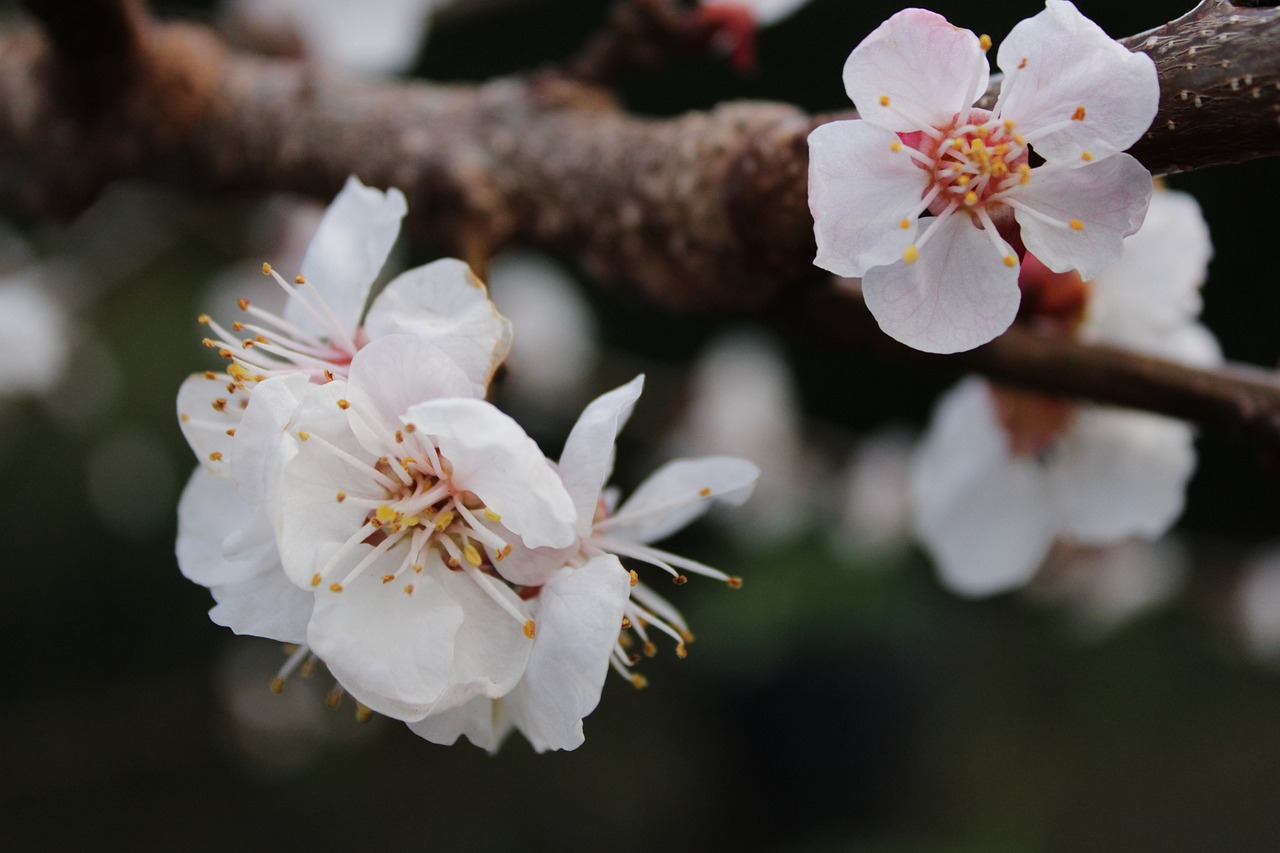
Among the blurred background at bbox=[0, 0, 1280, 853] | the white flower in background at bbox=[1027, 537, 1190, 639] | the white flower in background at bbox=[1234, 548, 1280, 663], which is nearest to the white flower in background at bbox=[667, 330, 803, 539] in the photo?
the blurred background at bbox=[0, 0, 1280, 853]

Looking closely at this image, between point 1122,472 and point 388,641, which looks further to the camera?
point 1122,472

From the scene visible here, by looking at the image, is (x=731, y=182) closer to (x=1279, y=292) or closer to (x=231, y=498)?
(x=231, y=498)

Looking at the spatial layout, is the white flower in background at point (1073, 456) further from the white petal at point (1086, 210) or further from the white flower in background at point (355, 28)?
the white flower in background at point (355, 28)

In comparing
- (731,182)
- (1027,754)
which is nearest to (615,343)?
(1027,754)

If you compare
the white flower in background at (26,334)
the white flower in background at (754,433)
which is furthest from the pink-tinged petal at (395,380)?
the white flower in background at (754,433)

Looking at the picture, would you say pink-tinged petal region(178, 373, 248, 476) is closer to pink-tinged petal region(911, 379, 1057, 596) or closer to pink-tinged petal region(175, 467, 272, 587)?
pink-tinged petal region(175, 467, 272, 587)

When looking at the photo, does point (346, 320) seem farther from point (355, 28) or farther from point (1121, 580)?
point (1121, 580)

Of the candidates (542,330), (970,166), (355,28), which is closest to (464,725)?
(970,166)
